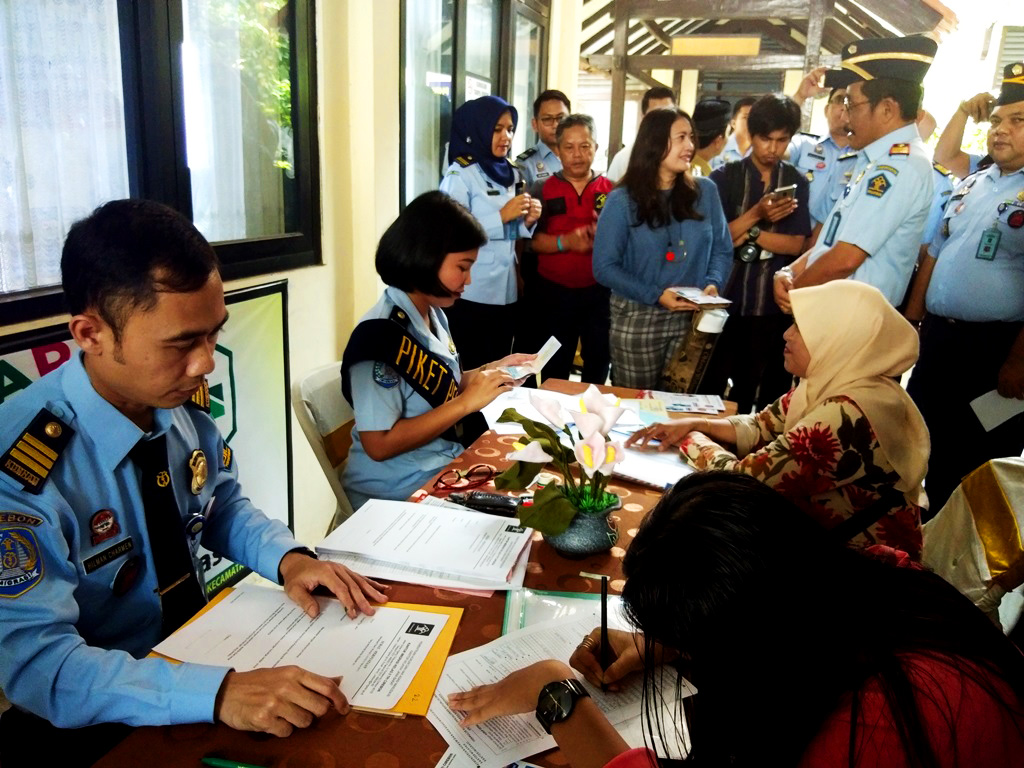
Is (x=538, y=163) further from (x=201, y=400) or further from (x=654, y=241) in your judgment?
(x=201, y=400)

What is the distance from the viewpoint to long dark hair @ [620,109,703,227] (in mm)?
2555

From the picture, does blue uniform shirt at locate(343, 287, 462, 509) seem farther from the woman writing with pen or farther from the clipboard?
the woman writing with pen

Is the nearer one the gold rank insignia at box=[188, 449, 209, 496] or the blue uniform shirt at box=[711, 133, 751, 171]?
the gold rank insignia at box=[188, 449, 209, 496]

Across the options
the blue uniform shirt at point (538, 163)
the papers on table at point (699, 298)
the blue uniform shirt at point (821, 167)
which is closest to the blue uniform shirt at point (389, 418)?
the papers on table at point (699, 298)

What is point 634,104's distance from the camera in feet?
42.7

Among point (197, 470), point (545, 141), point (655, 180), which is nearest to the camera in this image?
point (197, 470)

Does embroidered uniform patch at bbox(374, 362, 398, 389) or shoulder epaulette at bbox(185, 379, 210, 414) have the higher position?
shoulder epaulette at bbox(185, 379, 210, 414)

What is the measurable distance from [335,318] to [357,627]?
198cm

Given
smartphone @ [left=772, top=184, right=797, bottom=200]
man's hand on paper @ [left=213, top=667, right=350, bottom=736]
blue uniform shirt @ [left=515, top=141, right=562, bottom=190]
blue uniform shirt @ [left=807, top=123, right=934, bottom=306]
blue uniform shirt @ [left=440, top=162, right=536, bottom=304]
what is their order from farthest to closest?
blue uniform shirt @ [left=515, top=141, right=562, bottom=190]
blue uniform shirt @ [left=440, top=162, right=536, bottom=304]
smartphone @ [left=772, top=184, right=797, bottom=200]
blue uniform shirt @ [left=807, top=123, right=934, bottom=306]
man's hand on paper @ [left=213, top=667, right=350, bottom=736]

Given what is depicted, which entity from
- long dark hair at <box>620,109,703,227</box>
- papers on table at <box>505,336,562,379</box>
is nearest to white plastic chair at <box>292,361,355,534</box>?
papers on table at <box>505,336,562,379</box>

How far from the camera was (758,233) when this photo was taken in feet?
10.1

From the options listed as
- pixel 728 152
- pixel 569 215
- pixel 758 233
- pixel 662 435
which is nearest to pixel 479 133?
pixel 569 215

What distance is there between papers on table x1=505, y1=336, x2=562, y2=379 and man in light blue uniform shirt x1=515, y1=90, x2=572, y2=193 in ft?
7.03

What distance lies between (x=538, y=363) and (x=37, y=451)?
1.16m
